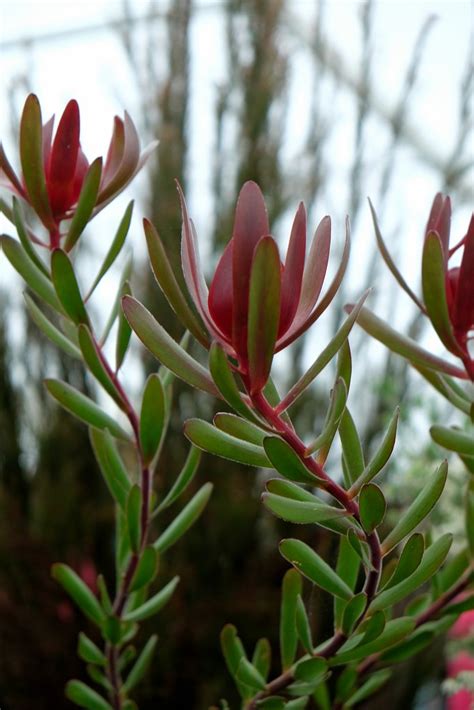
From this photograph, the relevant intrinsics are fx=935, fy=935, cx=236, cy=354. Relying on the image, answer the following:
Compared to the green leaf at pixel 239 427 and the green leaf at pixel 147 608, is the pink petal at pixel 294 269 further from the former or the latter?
the green leaf at pixel 147 608

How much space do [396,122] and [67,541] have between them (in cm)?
77

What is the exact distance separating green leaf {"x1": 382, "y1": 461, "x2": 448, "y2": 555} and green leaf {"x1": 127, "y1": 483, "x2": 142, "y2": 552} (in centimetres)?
8

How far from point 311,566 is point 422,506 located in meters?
0.03

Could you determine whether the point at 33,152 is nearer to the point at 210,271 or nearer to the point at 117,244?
the point at 117,244

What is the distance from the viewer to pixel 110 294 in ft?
4.16

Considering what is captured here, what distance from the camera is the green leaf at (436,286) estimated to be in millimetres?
207

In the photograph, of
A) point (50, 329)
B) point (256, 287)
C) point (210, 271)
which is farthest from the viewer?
point (210, 271)

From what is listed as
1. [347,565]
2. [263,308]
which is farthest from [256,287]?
[347,565]

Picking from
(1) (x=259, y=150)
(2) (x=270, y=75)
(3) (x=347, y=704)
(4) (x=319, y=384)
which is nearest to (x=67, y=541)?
(4) (x=319, y=384)

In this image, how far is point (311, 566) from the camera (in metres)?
0.21

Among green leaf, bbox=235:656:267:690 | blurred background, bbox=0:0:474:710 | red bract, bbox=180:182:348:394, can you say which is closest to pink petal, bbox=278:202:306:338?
red bract, bbox=180:182:348:394

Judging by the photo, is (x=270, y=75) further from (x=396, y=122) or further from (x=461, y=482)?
(x=461, y=482)

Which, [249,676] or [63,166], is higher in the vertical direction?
[63,166]

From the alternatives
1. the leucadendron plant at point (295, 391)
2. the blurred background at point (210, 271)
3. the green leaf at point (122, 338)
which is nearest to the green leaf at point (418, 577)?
the leucadendron plant at point (295, 391)
